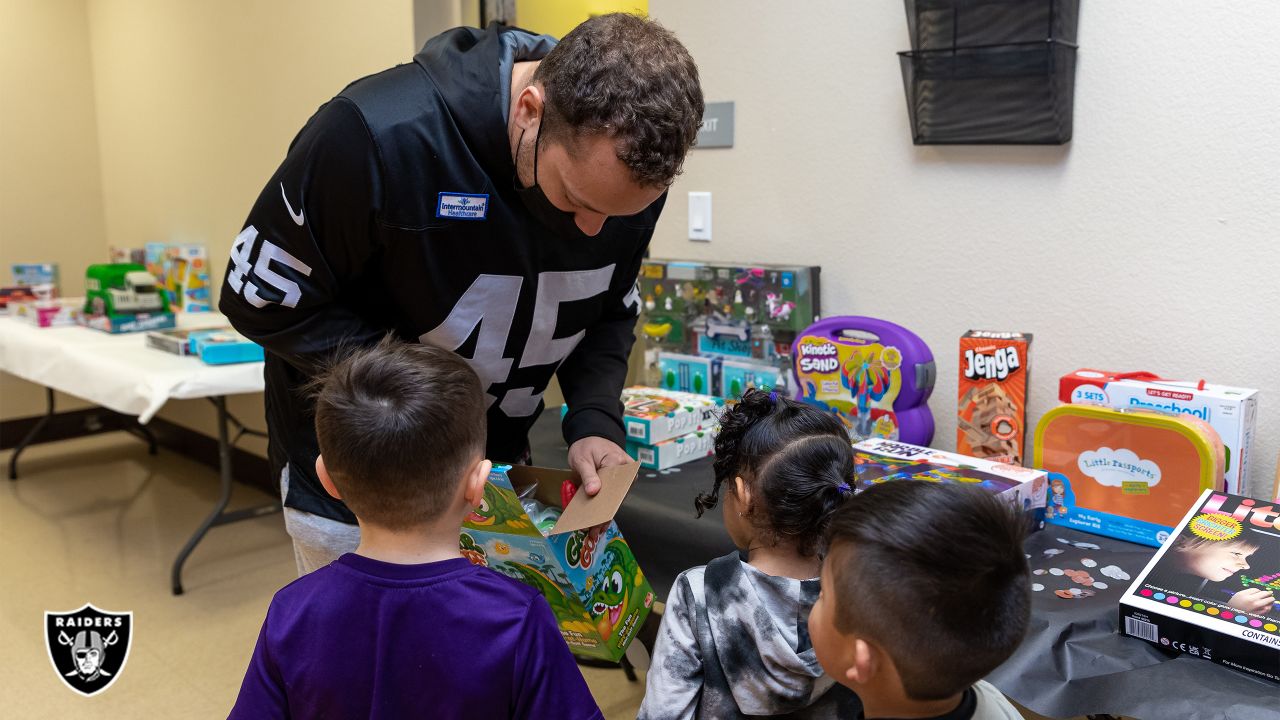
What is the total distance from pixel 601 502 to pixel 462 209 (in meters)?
0.46

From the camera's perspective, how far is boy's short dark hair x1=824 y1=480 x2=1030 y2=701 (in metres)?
0.88

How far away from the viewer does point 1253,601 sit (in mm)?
1193

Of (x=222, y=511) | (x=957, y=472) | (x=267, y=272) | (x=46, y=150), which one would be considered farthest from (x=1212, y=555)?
(x=46, y=150)

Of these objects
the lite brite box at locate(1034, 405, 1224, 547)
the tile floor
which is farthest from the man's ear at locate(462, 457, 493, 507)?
the tile floor

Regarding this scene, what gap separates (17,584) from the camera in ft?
10.4

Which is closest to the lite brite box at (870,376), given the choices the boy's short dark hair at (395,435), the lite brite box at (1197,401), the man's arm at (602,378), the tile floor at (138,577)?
the lite brite box at (1197,401)

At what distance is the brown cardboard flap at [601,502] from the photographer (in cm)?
128

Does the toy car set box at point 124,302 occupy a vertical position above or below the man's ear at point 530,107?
below

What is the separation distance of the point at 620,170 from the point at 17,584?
304cm

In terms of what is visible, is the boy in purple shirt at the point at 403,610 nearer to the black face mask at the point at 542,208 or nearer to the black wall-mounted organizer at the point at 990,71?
the black face mask at the point at 542,208

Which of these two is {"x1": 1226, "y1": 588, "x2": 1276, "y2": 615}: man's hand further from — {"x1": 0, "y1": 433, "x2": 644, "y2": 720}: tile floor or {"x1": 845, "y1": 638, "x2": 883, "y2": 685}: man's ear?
{"x1": 0, "y1": 433, "x2": 644, "y2": 720}: tile floor

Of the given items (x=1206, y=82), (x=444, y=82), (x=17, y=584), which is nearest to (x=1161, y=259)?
(x=1206, y=82)

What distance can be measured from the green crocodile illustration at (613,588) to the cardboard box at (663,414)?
473 mm

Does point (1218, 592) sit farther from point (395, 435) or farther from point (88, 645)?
point (88, 645)
